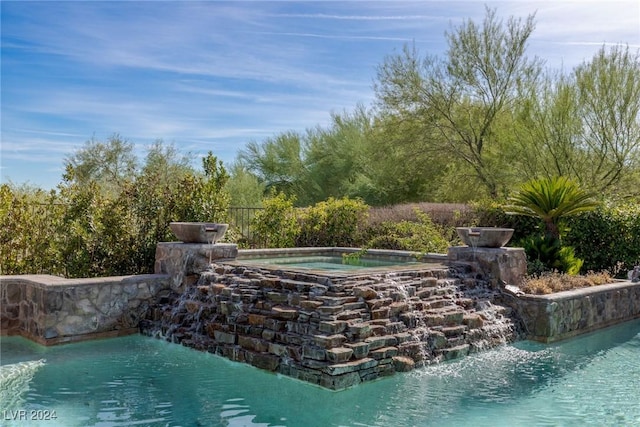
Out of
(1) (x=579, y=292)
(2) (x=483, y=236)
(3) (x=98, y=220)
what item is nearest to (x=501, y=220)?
Result: (2) (x=483, y=236)

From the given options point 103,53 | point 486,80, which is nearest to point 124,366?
point 103,53

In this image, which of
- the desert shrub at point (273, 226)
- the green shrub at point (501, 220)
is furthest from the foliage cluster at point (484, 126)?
the desert shrub at point (273, 226)

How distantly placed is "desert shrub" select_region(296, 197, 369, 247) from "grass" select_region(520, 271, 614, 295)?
5032mm

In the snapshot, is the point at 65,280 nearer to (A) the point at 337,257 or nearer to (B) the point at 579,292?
(A) the point at 337,257

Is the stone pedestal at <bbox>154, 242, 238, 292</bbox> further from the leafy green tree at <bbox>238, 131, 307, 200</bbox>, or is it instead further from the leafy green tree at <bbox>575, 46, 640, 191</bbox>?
the leafy green tree at <bbox>238, 131, 307, 200</bbox>

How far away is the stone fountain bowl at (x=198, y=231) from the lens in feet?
26.6

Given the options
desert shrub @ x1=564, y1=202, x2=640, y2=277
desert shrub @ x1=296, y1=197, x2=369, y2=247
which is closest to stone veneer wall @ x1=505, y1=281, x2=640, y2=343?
desert shrub @ x1=564, y1=202, x2=640, y2=277

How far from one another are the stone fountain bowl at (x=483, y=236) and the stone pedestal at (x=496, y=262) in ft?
0.42

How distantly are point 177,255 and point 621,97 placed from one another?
1202 cm

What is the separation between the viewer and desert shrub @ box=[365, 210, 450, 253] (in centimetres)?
1098

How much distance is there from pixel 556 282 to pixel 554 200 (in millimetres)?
1933

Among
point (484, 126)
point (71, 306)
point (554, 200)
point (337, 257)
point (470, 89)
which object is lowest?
point (71, 306)

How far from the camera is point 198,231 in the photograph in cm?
812

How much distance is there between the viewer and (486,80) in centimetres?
1697
